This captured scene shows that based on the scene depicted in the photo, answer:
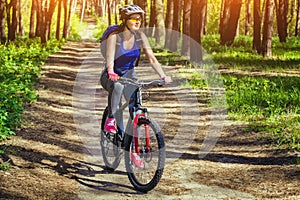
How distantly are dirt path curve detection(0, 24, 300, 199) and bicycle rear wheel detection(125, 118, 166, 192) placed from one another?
0.51ft

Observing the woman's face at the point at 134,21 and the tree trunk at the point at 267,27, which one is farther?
the tree trunk at the point at 267,27

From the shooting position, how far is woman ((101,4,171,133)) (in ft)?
18.9

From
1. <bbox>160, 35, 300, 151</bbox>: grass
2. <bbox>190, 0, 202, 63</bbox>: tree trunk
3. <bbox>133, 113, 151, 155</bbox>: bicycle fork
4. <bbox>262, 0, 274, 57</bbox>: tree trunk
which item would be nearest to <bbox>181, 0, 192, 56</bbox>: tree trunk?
<bbox>190, 0, 202, 63</bbox>: tree trunk

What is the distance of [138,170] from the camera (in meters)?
5.98

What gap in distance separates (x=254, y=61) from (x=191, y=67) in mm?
2601

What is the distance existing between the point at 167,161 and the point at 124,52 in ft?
6.99

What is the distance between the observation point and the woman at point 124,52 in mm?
5766

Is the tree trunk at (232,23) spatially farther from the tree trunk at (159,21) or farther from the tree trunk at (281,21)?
the tree trunk at (281,21)

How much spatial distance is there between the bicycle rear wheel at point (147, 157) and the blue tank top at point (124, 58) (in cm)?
68

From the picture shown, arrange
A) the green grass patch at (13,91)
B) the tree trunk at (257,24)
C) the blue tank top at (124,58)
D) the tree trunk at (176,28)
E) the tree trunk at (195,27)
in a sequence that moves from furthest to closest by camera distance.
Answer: the tree trunk at (176,28)
the tree trunk at (257,24)
the tree trunk at (195,27)
the green grass patch at (13,91)
the blue tank top at (124,58)

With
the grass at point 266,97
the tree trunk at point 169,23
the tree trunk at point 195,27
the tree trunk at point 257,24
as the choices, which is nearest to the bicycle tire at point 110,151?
the grass at point 266,97

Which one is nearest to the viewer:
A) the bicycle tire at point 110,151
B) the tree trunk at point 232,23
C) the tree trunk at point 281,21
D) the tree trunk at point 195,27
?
the bicycle tire at point 110,151

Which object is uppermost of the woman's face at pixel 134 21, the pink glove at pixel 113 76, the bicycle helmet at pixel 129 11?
the bicycle helmet at pixel 129 11

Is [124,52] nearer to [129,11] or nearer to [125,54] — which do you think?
[125,54]
